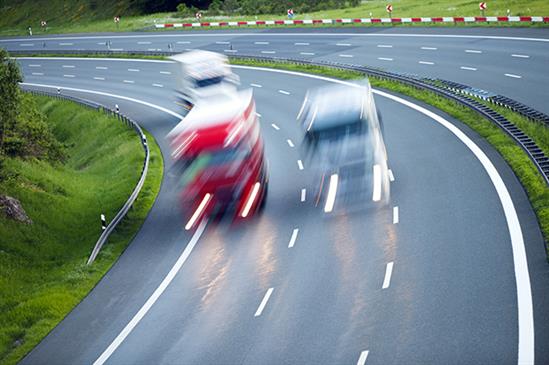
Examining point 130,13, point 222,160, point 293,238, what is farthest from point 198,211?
point 130,13

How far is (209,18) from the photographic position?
92688 mm

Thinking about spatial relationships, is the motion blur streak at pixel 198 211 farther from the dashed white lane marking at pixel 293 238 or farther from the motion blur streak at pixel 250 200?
the dashed white lane marking at pixel 293 238

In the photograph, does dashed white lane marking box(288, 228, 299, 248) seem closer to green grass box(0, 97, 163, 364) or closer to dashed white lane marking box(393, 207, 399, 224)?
dashed white lane marking box(393, 207, 399, 224)

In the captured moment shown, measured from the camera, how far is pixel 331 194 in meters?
30.5

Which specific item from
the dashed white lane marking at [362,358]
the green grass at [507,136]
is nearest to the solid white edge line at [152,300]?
the dashed white lane marking at [362,358]

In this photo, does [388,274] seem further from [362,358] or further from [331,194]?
[331,194]

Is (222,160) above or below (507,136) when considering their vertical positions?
above

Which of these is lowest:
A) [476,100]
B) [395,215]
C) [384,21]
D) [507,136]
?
[395,215]

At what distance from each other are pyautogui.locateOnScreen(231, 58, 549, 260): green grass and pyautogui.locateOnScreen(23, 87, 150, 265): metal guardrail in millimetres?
13691

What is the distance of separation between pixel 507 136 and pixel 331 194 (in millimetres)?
8797

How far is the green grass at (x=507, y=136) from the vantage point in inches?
1054

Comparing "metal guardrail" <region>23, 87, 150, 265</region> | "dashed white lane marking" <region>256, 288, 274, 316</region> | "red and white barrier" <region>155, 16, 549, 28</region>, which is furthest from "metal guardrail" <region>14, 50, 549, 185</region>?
"metal guardrail" <region>23, 87, 150, 265</region>

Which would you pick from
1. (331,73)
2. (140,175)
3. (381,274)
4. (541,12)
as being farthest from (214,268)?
(541,12)

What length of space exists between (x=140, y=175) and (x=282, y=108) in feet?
39.2
